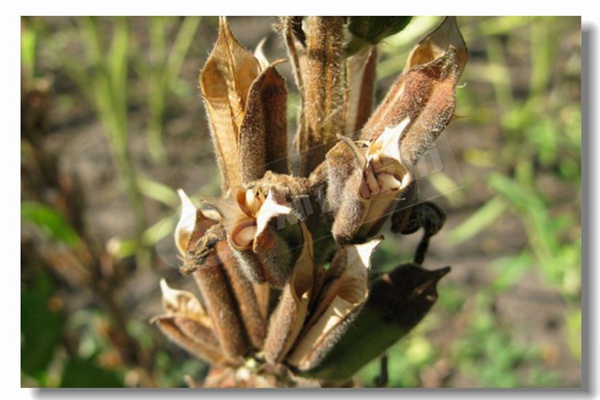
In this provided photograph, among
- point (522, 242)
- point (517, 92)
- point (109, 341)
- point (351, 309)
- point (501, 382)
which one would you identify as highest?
point (517, 92)

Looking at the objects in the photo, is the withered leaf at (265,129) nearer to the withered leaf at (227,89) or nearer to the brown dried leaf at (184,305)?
the withered leaf at (227,89)

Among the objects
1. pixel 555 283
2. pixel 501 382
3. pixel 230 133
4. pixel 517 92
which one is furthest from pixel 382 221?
pixel 517 92

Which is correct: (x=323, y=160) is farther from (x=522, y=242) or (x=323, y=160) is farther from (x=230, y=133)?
(x=522, y=242)

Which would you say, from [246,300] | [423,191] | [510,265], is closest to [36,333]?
[246,300]

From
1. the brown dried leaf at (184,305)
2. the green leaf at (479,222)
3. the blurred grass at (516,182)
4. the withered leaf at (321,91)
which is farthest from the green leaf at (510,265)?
the withered leaf at (321,91)

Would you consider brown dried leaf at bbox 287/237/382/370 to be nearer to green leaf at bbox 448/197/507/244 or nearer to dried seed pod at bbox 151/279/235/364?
dried seed pod at bbox 151/279/235/364

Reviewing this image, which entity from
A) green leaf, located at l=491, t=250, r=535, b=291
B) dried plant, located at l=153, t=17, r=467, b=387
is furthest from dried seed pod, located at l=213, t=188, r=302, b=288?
green leaf, located at l=491, t=250, r=535, b=291
